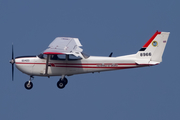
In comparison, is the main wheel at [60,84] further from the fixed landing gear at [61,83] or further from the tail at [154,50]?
the tail at [154,50]

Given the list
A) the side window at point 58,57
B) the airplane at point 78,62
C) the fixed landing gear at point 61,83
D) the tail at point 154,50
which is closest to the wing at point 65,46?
the airplane at point 78,62

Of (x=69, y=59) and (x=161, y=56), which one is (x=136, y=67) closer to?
(x=161, y=56)

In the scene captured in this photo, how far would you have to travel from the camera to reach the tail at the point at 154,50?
957 inches

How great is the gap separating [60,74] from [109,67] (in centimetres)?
281

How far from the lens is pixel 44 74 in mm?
23938

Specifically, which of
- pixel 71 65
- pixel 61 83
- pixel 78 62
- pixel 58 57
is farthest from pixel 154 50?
pixel 61 83

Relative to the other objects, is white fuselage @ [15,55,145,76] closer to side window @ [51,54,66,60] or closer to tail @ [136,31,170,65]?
side window @ [51,54,66,60]

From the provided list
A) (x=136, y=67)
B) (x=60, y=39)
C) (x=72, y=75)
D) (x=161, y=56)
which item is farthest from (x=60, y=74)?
(x=161, y=56)

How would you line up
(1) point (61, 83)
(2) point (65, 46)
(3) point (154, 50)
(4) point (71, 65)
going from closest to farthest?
(2) point (65, 46), (4) point (71, 65), (1) point (61, 83), (3) point (154, 50)

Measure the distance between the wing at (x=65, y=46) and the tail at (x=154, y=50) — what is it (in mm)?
3611

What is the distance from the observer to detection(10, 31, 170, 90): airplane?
23.8 metres

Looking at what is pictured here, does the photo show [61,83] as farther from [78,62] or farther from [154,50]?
[154,50]

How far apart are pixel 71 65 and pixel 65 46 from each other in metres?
1.21

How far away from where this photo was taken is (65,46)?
76.8 feet
